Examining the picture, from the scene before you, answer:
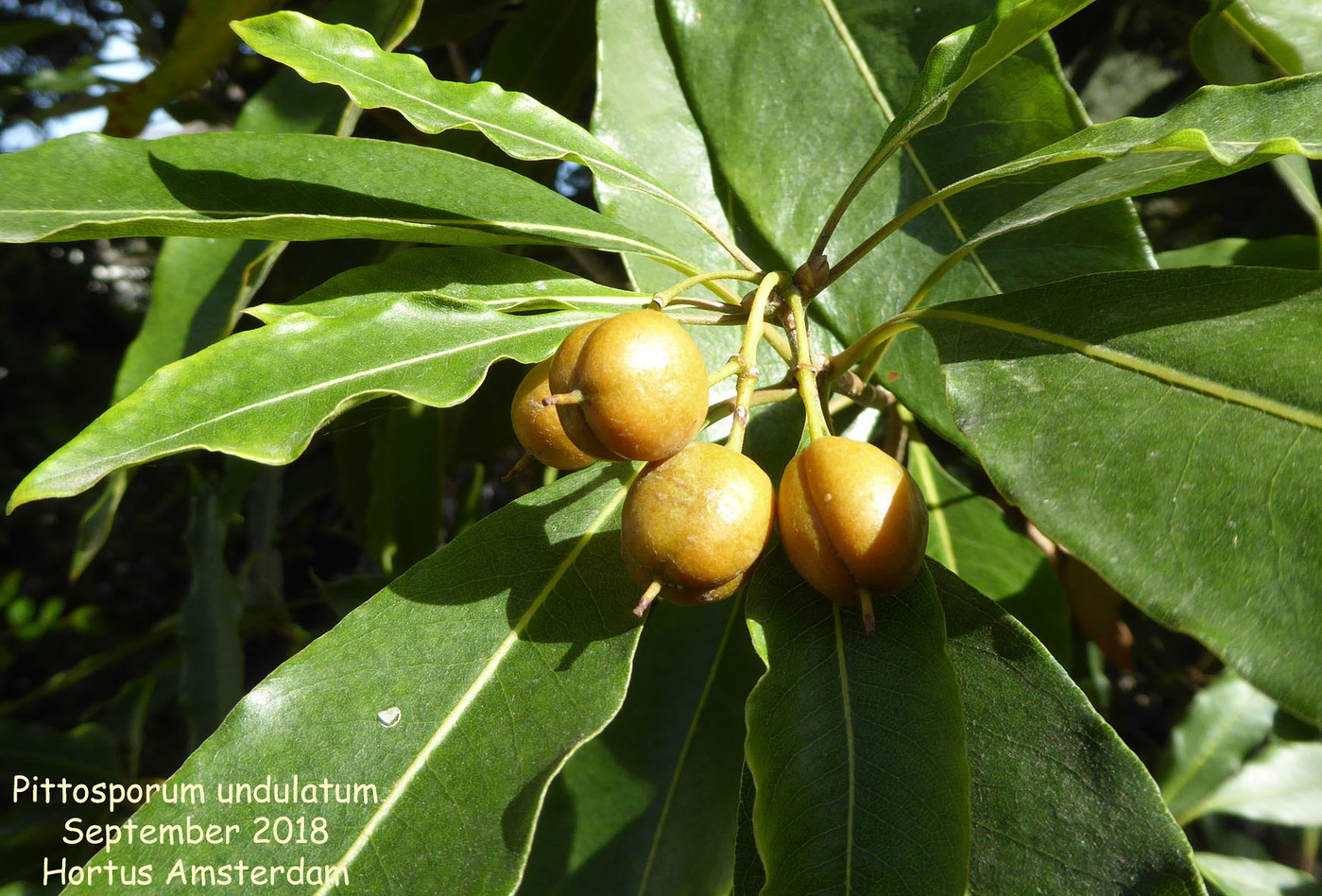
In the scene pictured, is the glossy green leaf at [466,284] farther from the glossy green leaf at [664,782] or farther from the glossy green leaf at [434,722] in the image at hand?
the glossy green leaf at [664,782]

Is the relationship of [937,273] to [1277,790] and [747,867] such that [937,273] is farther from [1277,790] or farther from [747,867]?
[1277,790]

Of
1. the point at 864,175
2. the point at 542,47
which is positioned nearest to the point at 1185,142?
the point at 864,175

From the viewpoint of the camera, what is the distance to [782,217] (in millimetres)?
1078

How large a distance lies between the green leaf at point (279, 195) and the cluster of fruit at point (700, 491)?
0.86 ft

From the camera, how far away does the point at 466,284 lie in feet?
3.01

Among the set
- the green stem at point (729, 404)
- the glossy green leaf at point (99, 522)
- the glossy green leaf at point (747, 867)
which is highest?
the green stem at point (729, 404)

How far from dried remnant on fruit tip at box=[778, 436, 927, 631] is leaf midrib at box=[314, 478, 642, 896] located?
28cm

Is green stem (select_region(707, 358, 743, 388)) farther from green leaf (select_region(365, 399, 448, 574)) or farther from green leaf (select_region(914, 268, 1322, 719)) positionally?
green leaf (select_region(365, 399, 448, 574))

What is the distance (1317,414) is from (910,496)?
0.87 feet

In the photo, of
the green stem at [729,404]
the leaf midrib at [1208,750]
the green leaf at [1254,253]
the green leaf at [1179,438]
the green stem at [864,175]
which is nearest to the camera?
the green leaf at [1179,438]

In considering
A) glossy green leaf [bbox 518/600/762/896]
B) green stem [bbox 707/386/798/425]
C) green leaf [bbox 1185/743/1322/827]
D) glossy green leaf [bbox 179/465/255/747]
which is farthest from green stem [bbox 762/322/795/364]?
green leaf [bbox 1185/743/1322/827]

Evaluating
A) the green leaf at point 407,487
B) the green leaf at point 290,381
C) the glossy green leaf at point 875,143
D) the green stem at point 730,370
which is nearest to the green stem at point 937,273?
the glossy green leaf at point 875,143

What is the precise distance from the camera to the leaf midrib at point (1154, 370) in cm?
62

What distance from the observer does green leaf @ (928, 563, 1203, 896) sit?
0.71 meters
